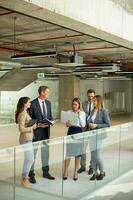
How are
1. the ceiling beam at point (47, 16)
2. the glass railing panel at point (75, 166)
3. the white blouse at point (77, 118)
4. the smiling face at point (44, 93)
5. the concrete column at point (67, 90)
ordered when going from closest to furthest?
the ceiling beam at point (47, 16) → the glass railing panel at point (75, 166) → the smiling face at point (44, 93) → the white blouse at point (77, 118) → the concrete column at point (67, 90)

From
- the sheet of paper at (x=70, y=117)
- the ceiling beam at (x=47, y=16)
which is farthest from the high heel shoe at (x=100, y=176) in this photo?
the ceiling beam at (x=47, y=16)

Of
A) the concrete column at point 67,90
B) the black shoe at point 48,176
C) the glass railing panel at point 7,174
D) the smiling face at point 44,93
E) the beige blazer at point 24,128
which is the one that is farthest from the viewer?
the concrete column at point 67,90

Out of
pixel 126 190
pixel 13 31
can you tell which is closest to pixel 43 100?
pixel 126 190

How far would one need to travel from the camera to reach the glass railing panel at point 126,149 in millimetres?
5867

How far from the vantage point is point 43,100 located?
4.77 m

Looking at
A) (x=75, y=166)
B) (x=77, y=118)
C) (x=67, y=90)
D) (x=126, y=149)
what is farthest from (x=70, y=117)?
(x=67, y=90)

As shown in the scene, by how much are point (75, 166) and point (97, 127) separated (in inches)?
33.8

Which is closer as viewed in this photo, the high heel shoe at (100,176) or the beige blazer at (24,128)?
the beige blazer at (24,128)

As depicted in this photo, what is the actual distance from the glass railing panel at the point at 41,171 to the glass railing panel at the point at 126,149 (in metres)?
1.98

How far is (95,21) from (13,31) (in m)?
2.46

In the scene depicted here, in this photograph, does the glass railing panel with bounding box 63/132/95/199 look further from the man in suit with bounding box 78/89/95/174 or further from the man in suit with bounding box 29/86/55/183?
the man in suit with bounding box 29/86/55/183

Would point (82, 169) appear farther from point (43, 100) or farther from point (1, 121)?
point (1, 121)

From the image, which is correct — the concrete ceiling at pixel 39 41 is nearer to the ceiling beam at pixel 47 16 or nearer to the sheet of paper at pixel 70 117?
the ceiling beam at pixel 47 16

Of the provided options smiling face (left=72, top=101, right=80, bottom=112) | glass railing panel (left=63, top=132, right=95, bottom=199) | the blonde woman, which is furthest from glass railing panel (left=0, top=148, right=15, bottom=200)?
smiling face (left=72, top=101, right=80, bottom=112)
